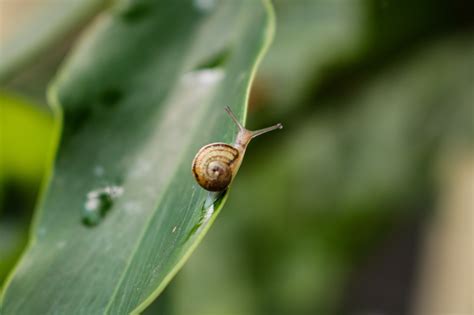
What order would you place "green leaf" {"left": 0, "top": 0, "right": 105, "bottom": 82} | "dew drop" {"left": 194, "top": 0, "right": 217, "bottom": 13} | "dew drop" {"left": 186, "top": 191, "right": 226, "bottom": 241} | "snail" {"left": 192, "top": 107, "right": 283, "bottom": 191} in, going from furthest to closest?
1. "green leaf" {"left": 0, "top": 0, "right": 105, "bottom": 82}
2. "dew drop" {"left": 194, "top": 0, "right": 217, "bottom": 13}
3. "snail" {"left": 192, "top": 107, "right": 283, "bottom": 191}
4. "dew drop" {"left": 186, "top": 191, "right": 226, "bottom": 241}

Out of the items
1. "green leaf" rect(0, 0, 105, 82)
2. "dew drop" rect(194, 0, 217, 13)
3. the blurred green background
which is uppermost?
"green leaf" rect(0, 0, 105, 82)

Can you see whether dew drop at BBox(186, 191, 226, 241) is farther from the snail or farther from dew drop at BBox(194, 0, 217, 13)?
dew drop at BBox(194, 0, 217, 13)

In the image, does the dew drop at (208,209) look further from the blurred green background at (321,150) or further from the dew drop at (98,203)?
the blurred green background at (321,150)

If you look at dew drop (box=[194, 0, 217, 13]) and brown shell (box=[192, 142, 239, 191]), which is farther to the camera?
dew drop (box=[194, 0, 217, 13])

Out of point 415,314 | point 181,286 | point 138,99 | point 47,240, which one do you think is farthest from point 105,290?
point 415,314

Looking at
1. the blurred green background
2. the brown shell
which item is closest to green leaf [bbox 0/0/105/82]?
the blurred green background

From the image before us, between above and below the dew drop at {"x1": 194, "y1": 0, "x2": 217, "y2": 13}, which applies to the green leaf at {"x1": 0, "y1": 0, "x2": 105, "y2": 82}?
above

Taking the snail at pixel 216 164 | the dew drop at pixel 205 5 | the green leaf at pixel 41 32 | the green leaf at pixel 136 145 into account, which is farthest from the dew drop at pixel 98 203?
the green leaf at pixel 41 32
